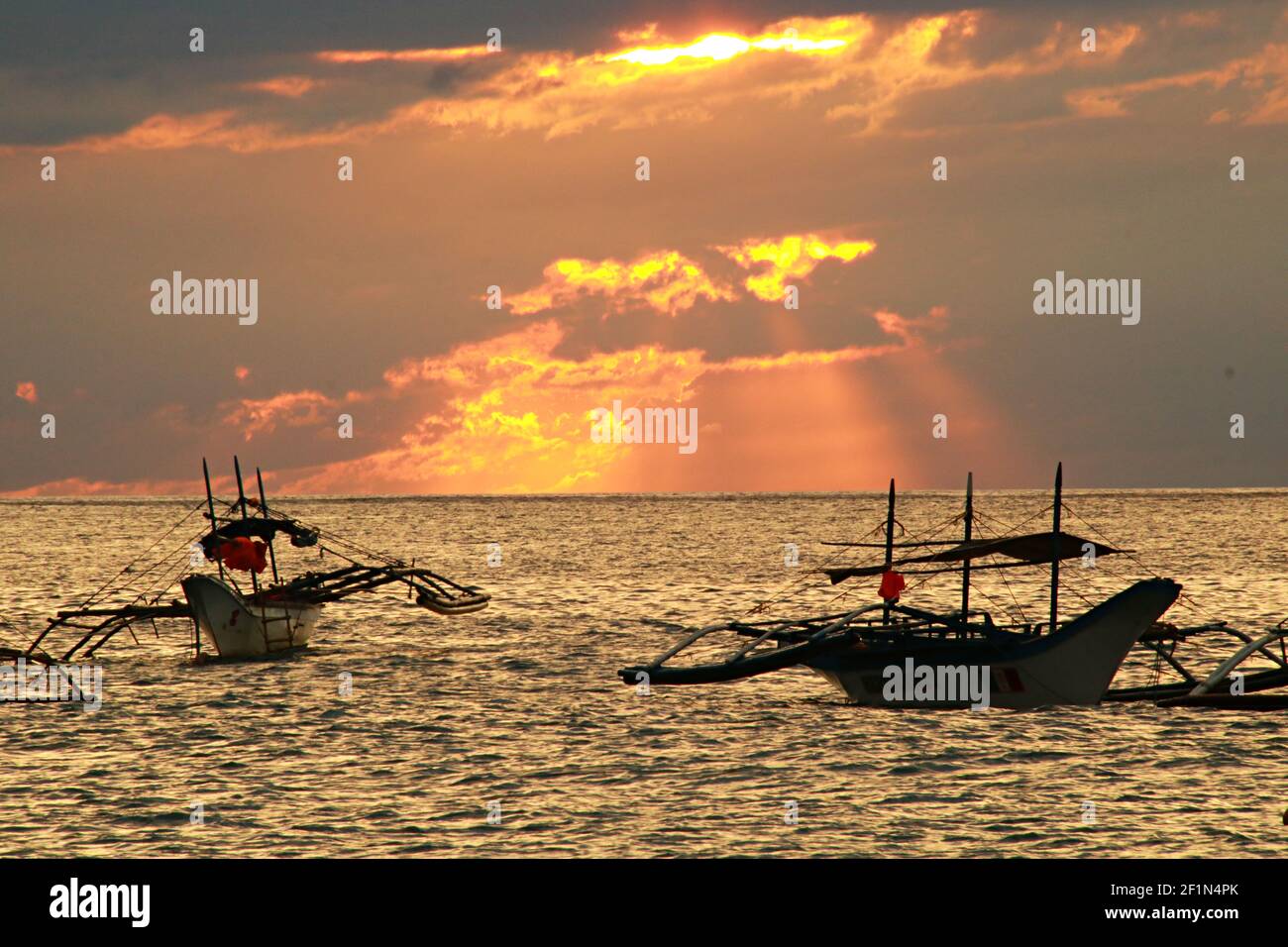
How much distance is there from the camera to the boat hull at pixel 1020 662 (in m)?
36.8

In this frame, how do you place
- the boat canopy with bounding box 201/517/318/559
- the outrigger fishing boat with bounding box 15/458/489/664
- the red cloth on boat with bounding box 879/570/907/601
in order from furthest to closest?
the boat canopy with bounding box 201/517/318/559 < the outrigger fishing boat with bounding box 15/458/489/664 < the red cloth on boat with bounding box 879/570/907/601

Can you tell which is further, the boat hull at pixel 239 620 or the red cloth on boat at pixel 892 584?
the boat hull at pixel 239 620

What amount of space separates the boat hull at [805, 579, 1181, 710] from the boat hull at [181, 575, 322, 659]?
949 inches

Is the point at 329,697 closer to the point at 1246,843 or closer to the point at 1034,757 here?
the point at 1034,757

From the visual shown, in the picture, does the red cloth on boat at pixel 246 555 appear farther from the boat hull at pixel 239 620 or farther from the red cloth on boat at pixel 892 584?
the red cloth on boat at pixel 892 584

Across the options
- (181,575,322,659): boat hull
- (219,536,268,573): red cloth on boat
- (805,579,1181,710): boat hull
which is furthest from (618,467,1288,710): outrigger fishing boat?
(181,575,322,659): boat hull

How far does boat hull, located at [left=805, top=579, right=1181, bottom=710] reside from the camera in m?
36.8

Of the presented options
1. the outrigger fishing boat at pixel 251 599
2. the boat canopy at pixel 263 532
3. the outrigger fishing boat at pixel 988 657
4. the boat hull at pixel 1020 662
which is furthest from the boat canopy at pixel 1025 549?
the boat canopy at pixel 263 532

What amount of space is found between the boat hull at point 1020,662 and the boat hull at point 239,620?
2411cm

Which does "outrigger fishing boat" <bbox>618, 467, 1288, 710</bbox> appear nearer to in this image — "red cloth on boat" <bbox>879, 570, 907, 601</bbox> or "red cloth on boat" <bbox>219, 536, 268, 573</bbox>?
"red cloth on boat" <bbox>879, 570, 907, 601</bbox>

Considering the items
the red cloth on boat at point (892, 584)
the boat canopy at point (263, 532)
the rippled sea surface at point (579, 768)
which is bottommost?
the rippled sea surface at point (579, 768)

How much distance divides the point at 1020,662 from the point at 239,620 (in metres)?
29.0
